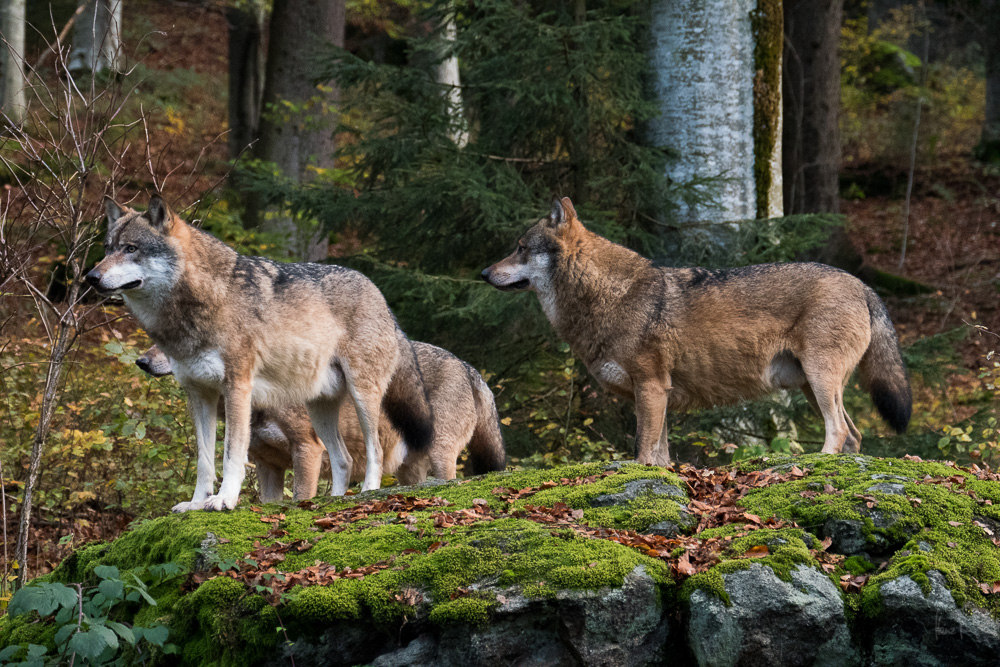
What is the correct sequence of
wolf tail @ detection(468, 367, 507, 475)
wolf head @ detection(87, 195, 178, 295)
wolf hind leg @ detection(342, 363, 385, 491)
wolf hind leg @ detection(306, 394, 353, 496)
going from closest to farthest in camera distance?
wolf head @ detection(87, 195, 178, 295), wolf hind leg @ detection(342, 363, 385, 491), wolf hind leg @ detection(306, 394, 353, 496), wolf tail @ detection(468, 367, 507, 475)

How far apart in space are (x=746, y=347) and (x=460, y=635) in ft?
13.5

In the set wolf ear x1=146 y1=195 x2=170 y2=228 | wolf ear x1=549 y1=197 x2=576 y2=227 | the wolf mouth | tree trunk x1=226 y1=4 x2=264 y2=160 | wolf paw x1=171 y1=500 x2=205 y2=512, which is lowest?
wolf paw x1=171 y1=500 x2=205 y2=512

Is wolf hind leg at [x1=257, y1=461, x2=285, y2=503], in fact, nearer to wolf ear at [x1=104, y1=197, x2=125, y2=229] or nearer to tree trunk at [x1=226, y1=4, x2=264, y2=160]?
wolf ear at [x1=104, y1=197, x2=125, y2=229]

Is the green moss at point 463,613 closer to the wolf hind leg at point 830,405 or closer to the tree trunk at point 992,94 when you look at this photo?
the wolf hind leg at point 830,405

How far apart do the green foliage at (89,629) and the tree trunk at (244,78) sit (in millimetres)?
18616

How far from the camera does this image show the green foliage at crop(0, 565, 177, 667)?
14.4ft

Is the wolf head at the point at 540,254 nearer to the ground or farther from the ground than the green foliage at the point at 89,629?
farther from the ground

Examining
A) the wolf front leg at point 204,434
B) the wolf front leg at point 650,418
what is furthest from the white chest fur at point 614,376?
the wolf front leg at point 204,434

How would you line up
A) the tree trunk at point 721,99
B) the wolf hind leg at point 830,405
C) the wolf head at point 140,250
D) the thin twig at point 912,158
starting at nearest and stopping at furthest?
the wolf head at point 140,250 < the wolf hind leg at point 830,405 < the tree trunk at point 721,99 < the thin twig at point 912,158

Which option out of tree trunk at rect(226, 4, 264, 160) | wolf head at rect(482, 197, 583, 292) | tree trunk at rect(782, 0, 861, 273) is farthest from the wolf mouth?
tree trunk at rect(226, 4, 264, 160)

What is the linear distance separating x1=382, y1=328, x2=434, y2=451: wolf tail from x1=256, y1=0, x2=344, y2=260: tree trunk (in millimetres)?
10248

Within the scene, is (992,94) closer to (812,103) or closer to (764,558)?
(812,103)

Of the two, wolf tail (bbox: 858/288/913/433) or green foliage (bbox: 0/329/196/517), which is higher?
wolf tail (bbox: 858/288/913/433)

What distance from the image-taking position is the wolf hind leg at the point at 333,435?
7117 millimetres
